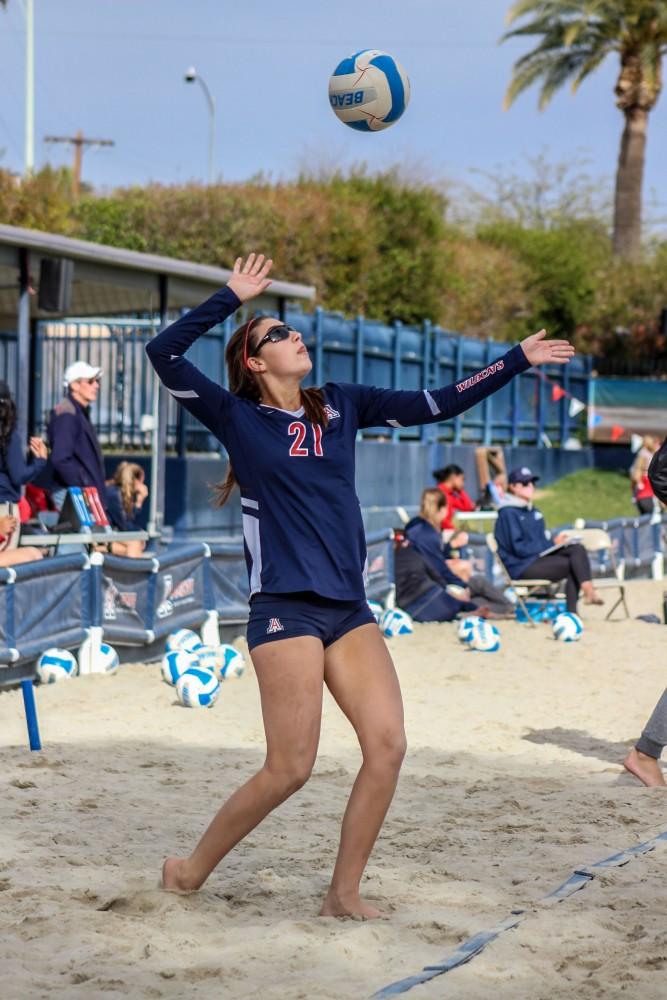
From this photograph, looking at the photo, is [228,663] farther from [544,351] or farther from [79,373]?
[544,351]

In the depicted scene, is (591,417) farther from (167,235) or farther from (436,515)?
(436,515)

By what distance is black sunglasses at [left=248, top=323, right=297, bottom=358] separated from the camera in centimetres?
455

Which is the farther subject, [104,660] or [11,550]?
[11,550]

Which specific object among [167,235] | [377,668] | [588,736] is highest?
[167,235]

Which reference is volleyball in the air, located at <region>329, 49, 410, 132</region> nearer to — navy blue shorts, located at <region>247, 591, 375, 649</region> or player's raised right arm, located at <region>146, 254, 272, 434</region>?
player's raised right arm, located at <region>146, 254, 272, 434</region>

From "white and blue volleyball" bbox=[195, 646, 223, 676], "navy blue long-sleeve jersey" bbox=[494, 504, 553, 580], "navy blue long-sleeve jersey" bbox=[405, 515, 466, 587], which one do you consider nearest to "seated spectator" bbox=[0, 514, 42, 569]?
"white and blue volleyball" bbox=[195, 646, 223, 676]

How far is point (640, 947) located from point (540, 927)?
0.32 m

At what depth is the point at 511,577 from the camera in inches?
538

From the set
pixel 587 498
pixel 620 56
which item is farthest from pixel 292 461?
pixel 620 56

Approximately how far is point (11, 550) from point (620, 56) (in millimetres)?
30274

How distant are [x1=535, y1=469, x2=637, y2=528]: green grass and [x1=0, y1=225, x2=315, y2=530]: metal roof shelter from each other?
11.1m

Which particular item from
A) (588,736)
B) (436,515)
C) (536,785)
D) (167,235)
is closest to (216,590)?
(436,515)

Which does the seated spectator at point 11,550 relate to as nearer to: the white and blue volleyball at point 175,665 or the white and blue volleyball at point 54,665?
the white and blue volleyball at point 54,665

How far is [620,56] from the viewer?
1433 inches
